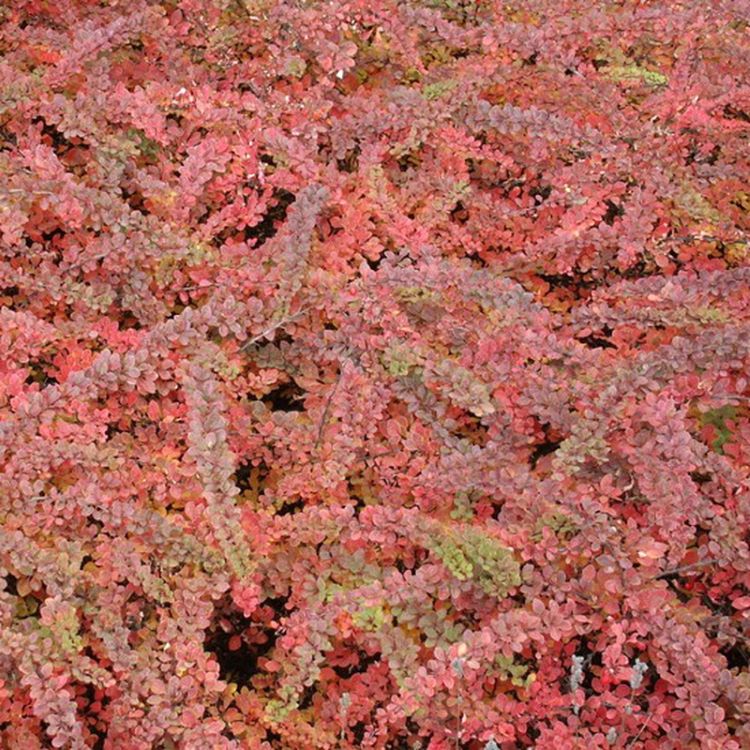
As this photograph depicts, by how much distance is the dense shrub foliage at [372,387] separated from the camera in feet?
6.69

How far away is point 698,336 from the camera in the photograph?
2.30 metres

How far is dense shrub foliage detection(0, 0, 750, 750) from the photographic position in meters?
2.04

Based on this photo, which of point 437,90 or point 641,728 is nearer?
point 641,728

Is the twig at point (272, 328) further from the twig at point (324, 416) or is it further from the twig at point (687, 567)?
the twig at point (687, 567)

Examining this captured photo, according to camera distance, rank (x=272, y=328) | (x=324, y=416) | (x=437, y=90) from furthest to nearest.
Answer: (x=437, y=90) → (x=272, y=328) → (x=324, y=416)

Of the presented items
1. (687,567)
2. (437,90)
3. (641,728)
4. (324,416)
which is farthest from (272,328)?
(641,728)

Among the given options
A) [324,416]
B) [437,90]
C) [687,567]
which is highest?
[437,90]

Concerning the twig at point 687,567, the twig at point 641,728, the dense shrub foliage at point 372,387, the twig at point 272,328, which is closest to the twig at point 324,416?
the dense shrub foliage at point 372,387

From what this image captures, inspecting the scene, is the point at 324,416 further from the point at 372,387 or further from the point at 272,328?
the point at 272,328

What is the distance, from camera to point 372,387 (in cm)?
232

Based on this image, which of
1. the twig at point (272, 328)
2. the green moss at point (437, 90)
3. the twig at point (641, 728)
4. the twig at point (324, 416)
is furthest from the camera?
the green moss at point (437, 90)

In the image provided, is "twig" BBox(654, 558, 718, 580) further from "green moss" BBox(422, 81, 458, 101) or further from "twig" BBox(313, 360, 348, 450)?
"green moss" BBox(422, 81, 458, 101)

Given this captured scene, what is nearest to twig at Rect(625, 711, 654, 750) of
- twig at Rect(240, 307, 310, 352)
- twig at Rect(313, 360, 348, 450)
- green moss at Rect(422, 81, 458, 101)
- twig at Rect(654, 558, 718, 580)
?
twig at Rect(654, 558, 718, 580)

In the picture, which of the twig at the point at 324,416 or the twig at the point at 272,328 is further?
the twig at the point at 272,328
